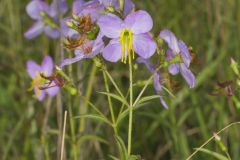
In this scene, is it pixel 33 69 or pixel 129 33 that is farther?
pixel 33 69

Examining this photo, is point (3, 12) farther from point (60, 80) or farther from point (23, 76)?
point (60, 80)

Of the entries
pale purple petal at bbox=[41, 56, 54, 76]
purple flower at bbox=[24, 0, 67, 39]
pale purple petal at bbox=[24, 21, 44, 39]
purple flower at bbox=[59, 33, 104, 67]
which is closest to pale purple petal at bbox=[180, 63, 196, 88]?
purple flower at bbox=[59, 33, 104, 67]

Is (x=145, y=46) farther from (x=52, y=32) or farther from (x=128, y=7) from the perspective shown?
(x=52, y=32)

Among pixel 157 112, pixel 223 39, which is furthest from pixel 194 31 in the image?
pixel 157 112

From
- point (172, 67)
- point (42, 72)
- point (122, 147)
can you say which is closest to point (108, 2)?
point (172, 67)

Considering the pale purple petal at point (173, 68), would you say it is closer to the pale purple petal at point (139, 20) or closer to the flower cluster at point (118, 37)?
the flower cluster at point (118, 37)

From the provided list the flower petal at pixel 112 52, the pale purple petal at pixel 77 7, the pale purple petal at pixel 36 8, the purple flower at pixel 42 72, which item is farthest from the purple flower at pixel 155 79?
the pale purple petal at pixel 36 8

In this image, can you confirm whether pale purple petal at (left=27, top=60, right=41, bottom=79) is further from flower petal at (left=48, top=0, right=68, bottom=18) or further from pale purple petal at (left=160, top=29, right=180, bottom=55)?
pale purple petal at (left=160, top=29, right=180, bottom=55)
